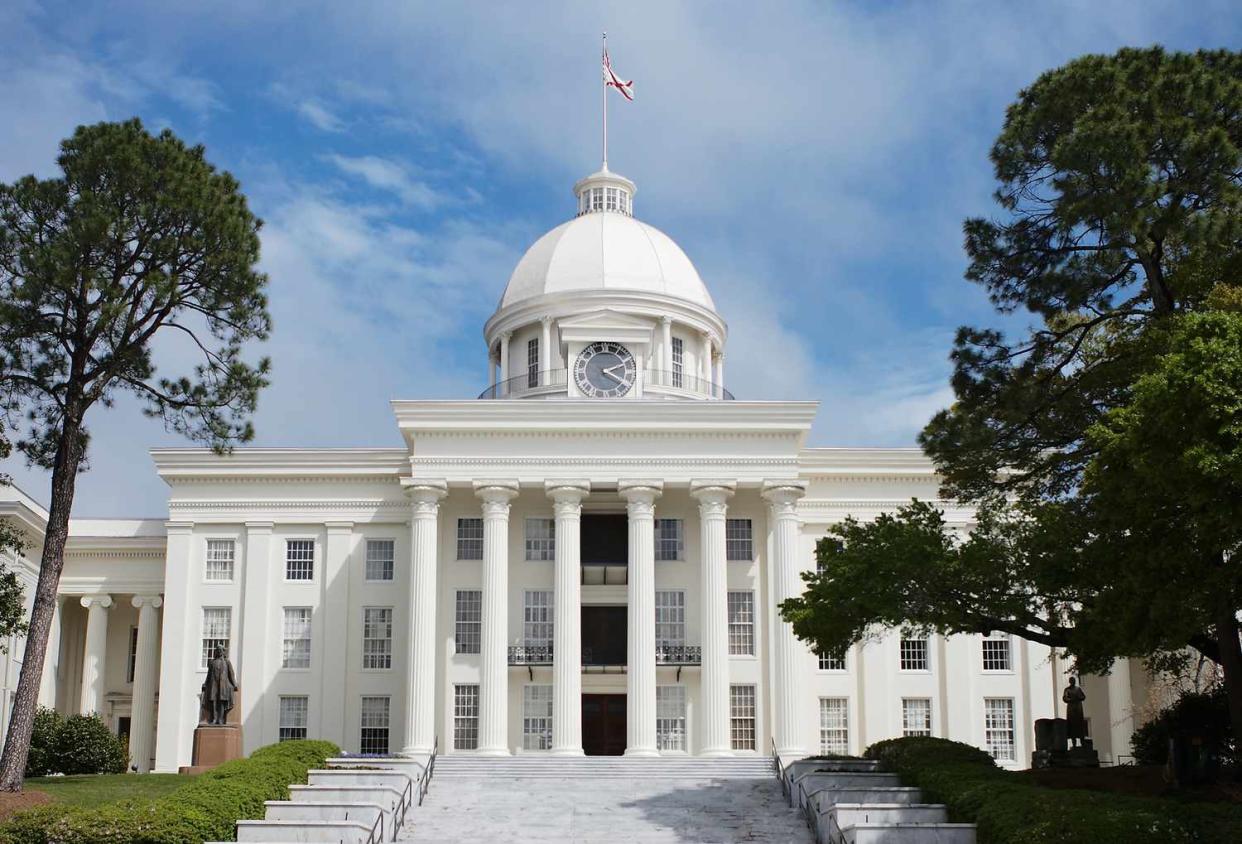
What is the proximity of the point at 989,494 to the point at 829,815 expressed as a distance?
714 centimetres

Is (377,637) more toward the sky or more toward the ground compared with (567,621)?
more toward the ground

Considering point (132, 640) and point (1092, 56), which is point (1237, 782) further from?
point (132, 640)

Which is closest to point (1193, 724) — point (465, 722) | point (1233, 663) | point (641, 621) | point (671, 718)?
point (1233, 663)

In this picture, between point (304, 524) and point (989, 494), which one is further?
point (304, 524)

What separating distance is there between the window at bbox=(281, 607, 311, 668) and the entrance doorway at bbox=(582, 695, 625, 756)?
9.24m

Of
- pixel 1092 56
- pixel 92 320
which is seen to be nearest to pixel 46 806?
pixel 92 320

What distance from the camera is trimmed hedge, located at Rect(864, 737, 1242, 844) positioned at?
21.1m

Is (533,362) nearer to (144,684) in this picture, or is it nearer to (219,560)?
(219,560)

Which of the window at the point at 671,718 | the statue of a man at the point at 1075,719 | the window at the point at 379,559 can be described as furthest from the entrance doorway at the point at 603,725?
the statue of a man at the point at 1075,719

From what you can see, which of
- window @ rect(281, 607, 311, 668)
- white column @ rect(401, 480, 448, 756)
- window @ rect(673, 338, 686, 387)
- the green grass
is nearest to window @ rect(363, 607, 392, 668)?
window @ rect(281, 607, 311, 668)

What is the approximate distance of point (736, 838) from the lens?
29.1 m

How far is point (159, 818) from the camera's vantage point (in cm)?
2397

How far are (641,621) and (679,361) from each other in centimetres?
1309

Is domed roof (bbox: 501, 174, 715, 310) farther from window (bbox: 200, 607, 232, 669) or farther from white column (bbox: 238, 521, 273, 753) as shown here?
window (bbox: 200, 607, 232, 669)
